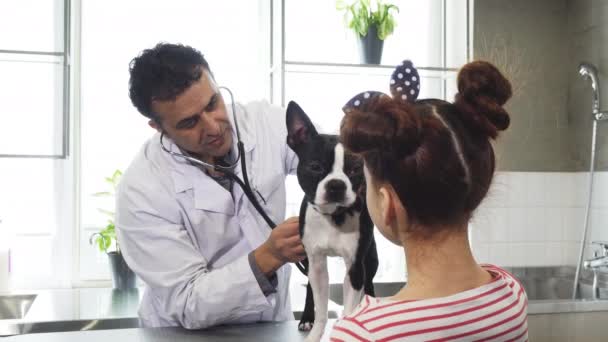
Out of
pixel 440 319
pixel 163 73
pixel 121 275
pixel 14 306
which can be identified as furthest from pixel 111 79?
pixel 440 319

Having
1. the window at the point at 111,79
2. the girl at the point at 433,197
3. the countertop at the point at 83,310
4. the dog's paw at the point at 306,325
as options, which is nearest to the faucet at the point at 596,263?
the countertop at the point at 83,310

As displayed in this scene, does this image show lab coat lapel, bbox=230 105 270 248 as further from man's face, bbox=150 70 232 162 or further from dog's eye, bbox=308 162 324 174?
dog's eye, bbox=308 162 324 174

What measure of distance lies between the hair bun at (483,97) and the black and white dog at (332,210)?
149 mm

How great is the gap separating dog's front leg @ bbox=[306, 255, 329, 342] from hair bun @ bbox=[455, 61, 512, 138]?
0.87 feet

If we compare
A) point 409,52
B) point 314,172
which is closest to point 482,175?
point 314,172

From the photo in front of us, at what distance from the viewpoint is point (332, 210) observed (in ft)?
2.61

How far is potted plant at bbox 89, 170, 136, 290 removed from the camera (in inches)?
88.7

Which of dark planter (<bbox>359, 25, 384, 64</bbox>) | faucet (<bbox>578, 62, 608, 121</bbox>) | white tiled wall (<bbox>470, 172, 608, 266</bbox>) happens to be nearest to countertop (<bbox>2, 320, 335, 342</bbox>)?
dark planter (<bbox>359, 25, 384, 64</bbox>)

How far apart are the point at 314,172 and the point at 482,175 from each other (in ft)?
0.67

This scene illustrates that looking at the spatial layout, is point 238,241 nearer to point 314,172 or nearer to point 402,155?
point 314,172

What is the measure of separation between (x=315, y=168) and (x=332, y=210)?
0.19ft

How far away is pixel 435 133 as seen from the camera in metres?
0.68

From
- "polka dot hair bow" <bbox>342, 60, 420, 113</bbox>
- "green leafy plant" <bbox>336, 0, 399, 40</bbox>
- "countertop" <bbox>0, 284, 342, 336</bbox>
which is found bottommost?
"countertop" <bbox>0, 284, 342, 336</bbox>

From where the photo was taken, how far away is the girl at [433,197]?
673mm
